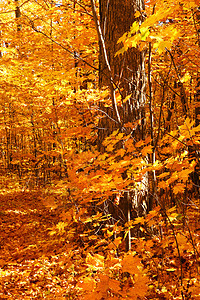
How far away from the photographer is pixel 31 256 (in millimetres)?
4551

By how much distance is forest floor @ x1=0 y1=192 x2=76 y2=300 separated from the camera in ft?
11.7

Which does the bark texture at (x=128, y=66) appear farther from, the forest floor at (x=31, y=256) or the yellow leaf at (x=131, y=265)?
the forest floor at (x=31, y=256)

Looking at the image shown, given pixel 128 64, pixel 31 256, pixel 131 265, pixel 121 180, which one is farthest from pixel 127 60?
pixel 31 256

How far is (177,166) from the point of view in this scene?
2270 mm

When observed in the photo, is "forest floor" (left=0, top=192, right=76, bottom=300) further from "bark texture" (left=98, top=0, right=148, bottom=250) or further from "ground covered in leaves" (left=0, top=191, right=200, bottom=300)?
"bark texture" (left=98, top=0, right=148, bottom=250)

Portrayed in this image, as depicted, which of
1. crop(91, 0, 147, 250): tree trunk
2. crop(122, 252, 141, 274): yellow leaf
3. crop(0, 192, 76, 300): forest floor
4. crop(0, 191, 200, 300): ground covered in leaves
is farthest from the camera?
crop(0, 192, 76, 300): forest floor

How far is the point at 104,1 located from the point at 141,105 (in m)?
1.62

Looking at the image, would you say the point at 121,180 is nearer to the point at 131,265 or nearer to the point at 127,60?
the point at 131,265

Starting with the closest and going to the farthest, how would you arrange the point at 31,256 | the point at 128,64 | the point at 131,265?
the point at 131,265 → the point at 128,64 → the point at 31,256

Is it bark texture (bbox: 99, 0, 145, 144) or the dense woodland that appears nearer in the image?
the dense woodland

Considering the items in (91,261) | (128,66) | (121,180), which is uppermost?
(128,66)

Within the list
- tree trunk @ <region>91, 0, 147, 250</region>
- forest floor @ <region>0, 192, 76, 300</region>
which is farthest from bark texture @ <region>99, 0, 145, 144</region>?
forest floor @ <region>0, 192, 76, 300</region>

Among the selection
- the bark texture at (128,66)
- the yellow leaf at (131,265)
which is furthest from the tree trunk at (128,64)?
the yellow leaf at (131,265)

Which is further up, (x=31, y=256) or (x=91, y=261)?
(x=91, y=261)
